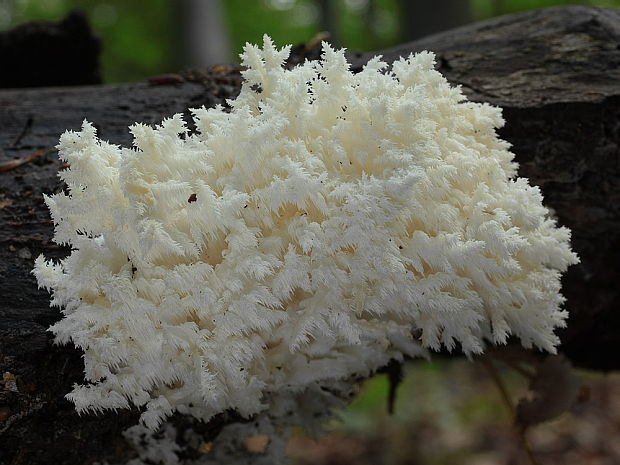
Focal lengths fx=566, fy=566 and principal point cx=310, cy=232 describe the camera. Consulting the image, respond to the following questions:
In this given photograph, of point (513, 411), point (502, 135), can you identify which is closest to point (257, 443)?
point (513, 411)

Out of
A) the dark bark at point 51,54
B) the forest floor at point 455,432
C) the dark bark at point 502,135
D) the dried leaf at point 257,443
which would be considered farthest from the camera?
the forest floor at point 455,432

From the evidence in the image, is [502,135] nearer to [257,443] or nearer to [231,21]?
[257,443]

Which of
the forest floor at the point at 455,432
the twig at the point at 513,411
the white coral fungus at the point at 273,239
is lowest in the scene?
the forest floor at the point at 455,432

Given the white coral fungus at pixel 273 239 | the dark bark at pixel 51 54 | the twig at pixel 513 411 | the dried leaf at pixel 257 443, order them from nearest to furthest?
the white coral fungus at pixel 273 239, the dried leaf at pixel 257 443, the twig at pixel 513 411, the dark bark at pixel 51 54

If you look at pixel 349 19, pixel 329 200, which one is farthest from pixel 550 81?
pixel 349 19

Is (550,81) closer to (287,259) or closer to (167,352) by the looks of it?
(287,259)

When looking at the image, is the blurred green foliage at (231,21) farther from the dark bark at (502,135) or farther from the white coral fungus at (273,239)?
the white coral fungus at (273,239)

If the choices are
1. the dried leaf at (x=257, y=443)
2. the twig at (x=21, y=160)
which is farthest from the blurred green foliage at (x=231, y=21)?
the dried leaf at (x=257, y=443)
